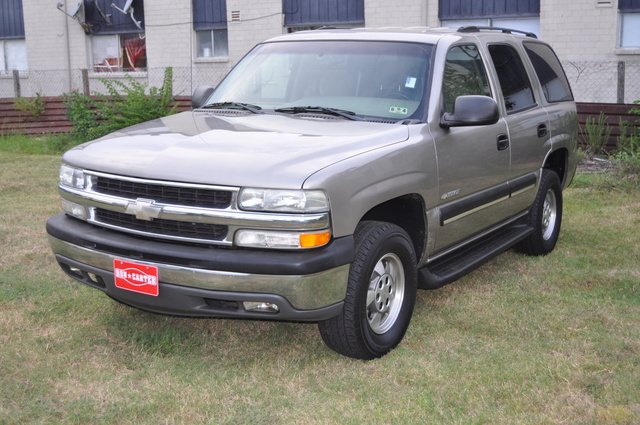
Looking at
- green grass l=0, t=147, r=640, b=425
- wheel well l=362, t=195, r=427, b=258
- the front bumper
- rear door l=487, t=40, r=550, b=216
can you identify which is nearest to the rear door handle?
rear door l=487, t=40, r=550, b=216

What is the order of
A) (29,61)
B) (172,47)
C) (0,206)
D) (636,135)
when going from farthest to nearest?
(29,61) → (172,47) → (636,135) → (0,206)

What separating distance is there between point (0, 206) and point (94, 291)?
3.66 m

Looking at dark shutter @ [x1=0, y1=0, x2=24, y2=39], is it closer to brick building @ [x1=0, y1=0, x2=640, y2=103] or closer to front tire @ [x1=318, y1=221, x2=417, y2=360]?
brick building @ [x1=0, y1=0, x2=640, y2=103]

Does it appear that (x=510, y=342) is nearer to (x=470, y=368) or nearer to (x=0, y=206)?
(x=470, y=368)

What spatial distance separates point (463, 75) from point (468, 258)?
1.26 metres

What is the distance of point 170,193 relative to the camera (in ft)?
13.1

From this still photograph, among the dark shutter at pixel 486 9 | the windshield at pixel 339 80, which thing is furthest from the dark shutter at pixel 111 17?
the windshield at pixel 339 80

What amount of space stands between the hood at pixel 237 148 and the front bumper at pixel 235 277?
14.3 inches

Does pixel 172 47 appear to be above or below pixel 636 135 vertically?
above

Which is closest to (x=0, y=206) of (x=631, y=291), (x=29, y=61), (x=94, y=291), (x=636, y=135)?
(x=94, y=291)

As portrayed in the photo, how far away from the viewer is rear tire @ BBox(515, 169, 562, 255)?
645 centimetres

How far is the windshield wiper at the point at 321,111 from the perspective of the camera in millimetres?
4801

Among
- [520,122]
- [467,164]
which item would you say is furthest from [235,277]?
[520,122]

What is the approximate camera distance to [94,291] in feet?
18.2
